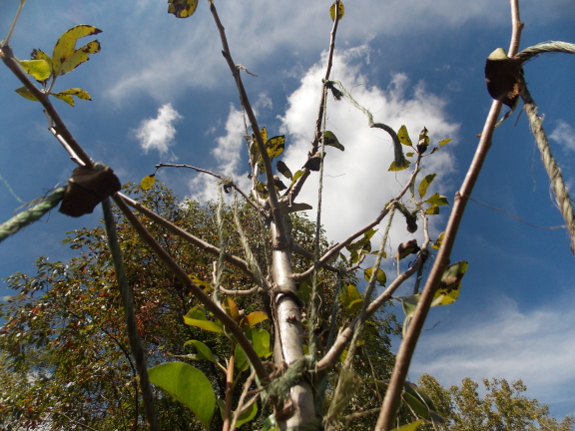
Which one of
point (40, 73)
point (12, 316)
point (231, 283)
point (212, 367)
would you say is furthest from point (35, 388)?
point (40, 73)

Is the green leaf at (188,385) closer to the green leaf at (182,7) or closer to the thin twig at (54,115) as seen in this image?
the thin twig at (54,115)

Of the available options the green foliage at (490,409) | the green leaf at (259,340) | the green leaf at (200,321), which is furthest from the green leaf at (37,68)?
the green foliage at (490,409)

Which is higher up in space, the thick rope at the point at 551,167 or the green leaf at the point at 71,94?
the green leaf at the point at 71,94

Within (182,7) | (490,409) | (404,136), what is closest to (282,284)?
(404,136)

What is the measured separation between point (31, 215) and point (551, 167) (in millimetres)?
655

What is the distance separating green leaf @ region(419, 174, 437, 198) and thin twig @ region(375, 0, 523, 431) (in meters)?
0.50

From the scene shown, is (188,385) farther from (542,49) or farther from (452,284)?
(542,49)

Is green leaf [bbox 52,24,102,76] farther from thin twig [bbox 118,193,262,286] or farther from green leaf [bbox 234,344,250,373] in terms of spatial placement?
green leaf [bbox 234,344,250,373]

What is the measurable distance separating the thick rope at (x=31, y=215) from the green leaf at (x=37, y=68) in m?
0.30

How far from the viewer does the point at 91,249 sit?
4.27 m

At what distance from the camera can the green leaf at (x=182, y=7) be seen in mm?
790

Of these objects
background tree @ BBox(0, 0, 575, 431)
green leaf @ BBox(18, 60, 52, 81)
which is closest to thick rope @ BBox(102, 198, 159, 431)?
background tree @ BBox(0, 0, 575, 431)

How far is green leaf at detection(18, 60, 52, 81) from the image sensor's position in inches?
22.4

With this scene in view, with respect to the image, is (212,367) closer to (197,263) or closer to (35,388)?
(197,263)
